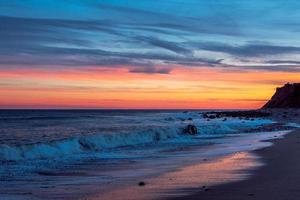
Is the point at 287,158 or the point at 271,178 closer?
the point at 271,178

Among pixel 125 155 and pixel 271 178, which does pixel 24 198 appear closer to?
pixel 271 178

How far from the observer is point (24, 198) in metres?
9.77

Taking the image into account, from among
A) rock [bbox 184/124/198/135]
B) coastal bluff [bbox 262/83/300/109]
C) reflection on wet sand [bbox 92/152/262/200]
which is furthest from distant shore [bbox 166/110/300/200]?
coastal bluff [bbox 262/83/300/109]

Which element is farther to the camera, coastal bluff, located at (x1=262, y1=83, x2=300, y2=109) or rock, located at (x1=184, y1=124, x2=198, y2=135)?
coastal bluff, located at (x1=262, y1=83, x2=300, y2=109)

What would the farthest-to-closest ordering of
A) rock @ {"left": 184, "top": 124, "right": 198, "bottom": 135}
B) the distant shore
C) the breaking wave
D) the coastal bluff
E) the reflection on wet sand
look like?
the coastal bluff, rock @ {"left": 184, "top": 124, "right": 198, "bottom": 135}, the breaking wave, the reflection on wet sand, the distant shore

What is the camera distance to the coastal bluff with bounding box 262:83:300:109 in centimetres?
12805

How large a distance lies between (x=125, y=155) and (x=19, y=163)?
4.58 m

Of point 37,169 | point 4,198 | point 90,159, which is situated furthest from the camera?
point 90,159

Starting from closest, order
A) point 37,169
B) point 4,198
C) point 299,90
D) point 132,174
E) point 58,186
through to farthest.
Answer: point 4,198 → point 58,186 → point 132,174 → point 37,169 → point 299,90

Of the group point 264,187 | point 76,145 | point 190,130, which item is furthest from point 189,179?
point 190,130

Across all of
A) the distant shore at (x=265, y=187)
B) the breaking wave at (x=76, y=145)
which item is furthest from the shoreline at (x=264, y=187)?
the breaking wave at (x=76, y=145)

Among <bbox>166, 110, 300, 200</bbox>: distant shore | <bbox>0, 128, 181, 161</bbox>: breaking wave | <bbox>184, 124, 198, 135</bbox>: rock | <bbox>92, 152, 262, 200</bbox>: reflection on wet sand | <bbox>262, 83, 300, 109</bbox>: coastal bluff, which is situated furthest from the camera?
<bbox>262, 83, 300, 109</bbox>: coastal bluff

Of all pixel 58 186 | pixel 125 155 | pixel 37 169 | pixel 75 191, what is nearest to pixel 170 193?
pixel 75 191

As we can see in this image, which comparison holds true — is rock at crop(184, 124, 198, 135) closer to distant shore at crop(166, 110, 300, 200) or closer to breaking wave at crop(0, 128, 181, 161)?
breaking wave at crop(0, 128, 181, 161)
